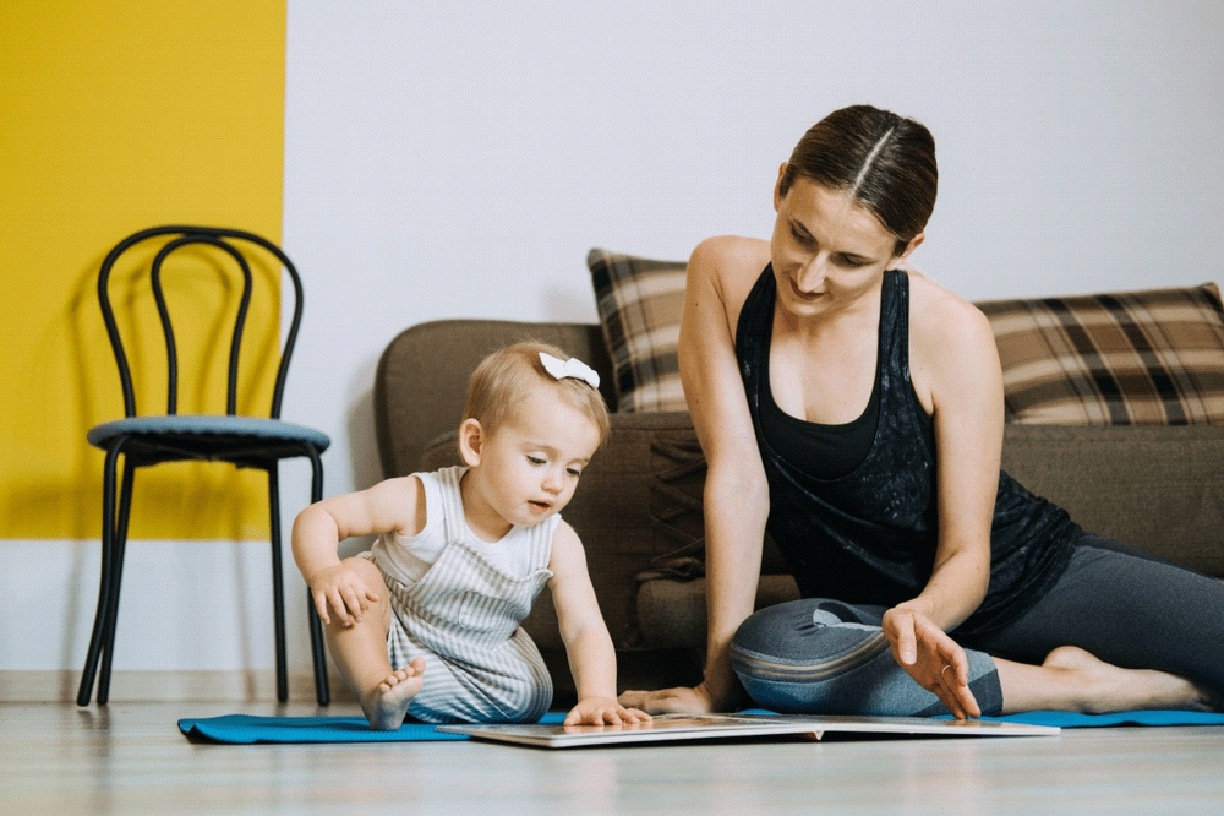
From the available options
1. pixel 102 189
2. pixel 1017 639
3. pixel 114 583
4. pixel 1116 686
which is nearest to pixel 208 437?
Result: pixel 114 583

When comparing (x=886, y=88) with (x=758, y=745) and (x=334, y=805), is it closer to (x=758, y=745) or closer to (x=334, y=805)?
(x=758, y=745)

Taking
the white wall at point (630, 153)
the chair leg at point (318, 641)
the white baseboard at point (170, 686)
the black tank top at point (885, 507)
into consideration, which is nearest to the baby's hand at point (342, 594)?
the black tank top at point (885, 507)

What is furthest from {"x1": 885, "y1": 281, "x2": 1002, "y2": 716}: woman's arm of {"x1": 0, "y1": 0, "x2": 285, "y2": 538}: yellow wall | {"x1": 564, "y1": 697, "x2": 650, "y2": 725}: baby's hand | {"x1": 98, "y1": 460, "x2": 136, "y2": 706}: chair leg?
{"x1": 0, "y1": 0, "x2": 285, "y2": 538}: yellow wall

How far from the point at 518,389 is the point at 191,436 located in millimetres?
982

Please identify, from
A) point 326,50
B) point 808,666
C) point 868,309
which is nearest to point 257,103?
point 326,50

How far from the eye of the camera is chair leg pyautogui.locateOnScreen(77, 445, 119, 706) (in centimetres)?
210

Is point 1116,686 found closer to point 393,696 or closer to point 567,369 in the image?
point 567,369

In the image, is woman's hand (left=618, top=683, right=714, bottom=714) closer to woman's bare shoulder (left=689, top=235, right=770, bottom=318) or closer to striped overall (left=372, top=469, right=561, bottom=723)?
striped overall (left=372, top=469, right=561, bottom=723)

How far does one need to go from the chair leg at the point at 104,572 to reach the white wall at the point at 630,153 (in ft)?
0.96

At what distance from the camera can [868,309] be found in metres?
1.49

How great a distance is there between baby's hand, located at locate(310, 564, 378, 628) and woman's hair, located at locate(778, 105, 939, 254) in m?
0.66

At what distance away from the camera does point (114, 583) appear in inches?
86.3

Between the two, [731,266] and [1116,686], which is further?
[731,266]

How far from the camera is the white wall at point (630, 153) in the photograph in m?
2.62
